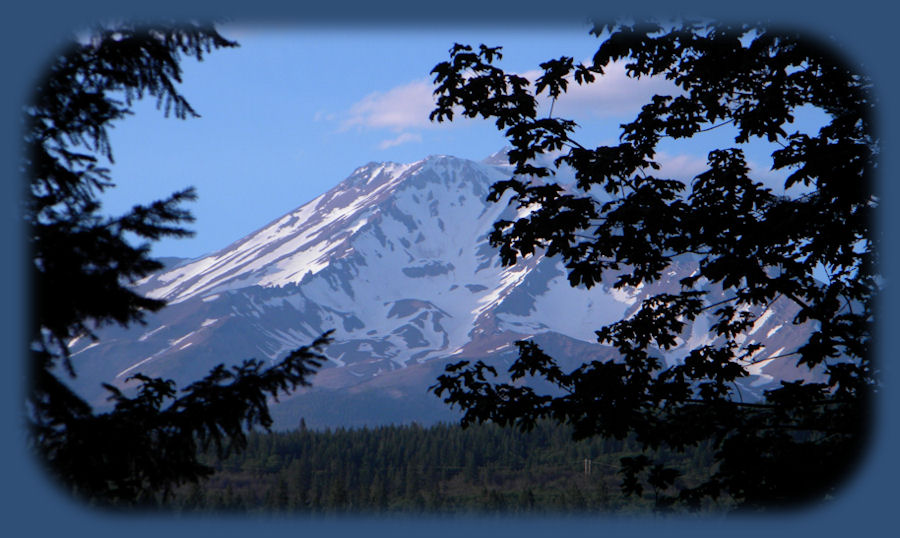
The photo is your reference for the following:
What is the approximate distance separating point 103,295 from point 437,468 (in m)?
129

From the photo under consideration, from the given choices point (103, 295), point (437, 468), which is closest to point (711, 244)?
point (103, 295)

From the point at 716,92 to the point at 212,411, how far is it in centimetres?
776

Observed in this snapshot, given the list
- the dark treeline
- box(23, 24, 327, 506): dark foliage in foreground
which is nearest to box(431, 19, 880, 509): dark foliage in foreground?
box(23, 24, 327, 506): dark foliage in foreground

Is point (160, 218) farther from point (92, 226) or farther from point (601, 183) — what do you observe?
point (601, 183)

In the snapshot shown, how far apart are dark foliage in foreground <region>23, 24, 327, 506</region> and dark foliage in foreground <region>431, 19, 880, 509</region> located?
3.50m

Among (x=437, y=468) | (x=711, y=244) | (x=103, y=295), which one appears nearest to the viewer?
(x=103, y=295)

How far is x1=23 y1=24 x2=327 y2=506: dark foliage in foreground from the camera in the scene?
7.56m

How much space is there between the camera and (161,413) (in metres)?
8.46

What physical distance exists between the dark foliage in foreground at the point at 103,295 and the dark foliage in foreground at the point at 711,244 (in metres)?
3.50

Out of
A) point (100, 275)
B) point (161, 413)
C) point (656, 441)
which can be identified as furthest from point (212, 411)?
point (656, 441)

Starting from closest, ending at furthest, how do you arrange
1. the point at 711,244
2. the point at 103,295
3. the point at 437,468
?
the point at 103,295 → the point at 711,244 → the point at 437,468

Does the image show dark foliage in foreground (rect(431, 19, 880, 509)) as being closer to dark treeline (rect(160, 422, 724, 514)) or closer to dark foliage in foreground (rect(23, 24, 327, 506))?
dark foliage in foreground (rect(23, 24, 327, 506))

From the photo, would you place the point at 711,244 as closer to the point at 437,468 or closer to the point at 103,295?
the point at 103,295

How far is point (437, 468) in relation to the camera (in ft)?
438
